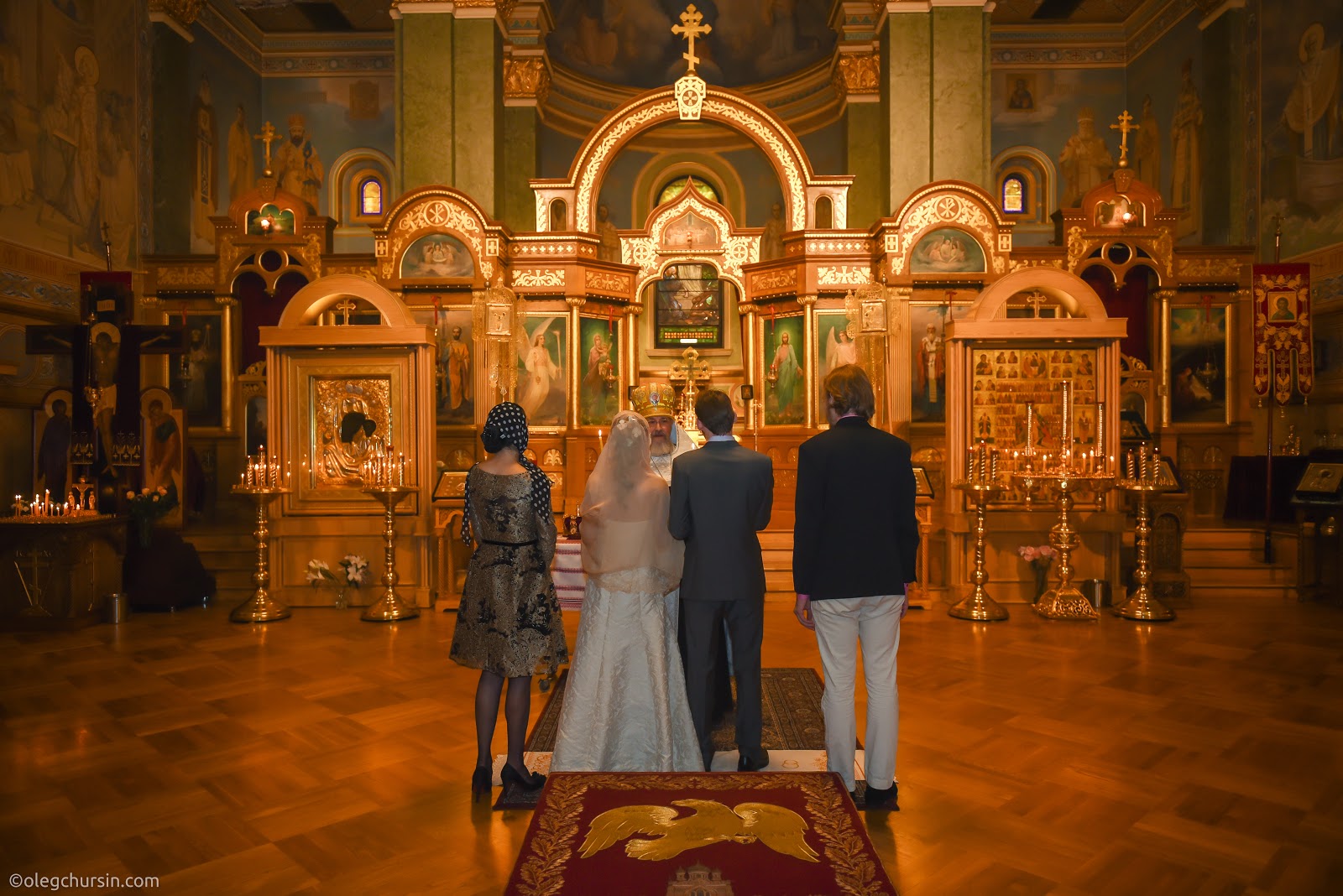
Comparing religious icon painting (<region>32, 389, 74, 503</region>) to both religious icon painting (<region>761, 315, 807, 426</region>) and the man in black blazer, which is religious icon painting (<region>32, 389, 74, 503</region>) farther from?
the man in black blazer

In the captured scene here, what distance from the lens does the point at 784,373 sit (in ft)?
41.2

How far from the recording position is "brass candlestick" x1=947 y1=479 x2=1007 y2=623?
7.92m

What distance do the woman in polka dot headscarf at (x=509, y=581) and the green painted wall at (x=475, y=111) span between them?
10.4 m

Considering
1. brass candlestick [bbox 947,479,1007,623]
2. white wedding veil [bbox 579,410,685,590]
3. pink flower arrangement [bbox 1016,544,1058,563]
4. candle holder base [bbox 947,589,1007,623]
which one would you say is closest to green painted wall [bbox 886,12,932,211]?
brass candlestick [bbox 947,479,1007,623]

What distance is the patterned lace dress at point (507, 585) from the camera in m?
3.81

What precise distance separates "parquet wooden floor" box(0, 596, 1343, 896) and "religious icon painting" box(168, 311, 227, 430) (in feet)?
21.8

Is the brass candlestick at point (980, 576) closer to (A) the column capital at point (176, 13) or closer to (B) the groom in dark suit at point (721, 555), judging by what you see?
(B) the groom in dark suit at point (721, 555)

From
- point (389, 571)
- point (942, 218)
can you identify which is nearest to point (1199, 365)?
point (942, 218)

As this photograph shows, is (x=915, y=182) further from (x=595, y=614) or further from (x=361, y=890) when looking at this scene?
(x=361, y=890)

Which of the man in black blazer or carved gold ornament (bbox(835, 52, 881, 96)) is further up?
carved gold ornament (bbox(835, 52, 881, 96))

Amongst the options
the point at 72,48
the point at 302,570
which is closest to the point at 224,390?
the point at 72,48

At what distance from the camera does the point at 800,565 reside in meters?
3.71

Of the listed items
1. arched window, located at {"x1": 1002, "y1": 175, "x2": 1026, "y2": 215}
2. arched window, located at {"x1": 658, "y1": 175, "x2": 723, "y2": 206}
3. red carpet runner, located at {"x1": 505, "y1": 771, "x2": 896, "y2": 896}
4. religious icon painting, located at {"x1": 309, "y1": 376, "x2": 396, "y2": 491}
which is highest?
arched window, located at {"x1": 658, "y1": 175, "x2": 723, "y2": 206}

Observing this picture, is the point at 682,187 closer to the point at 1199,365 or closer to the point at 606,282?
the point at 606,282
